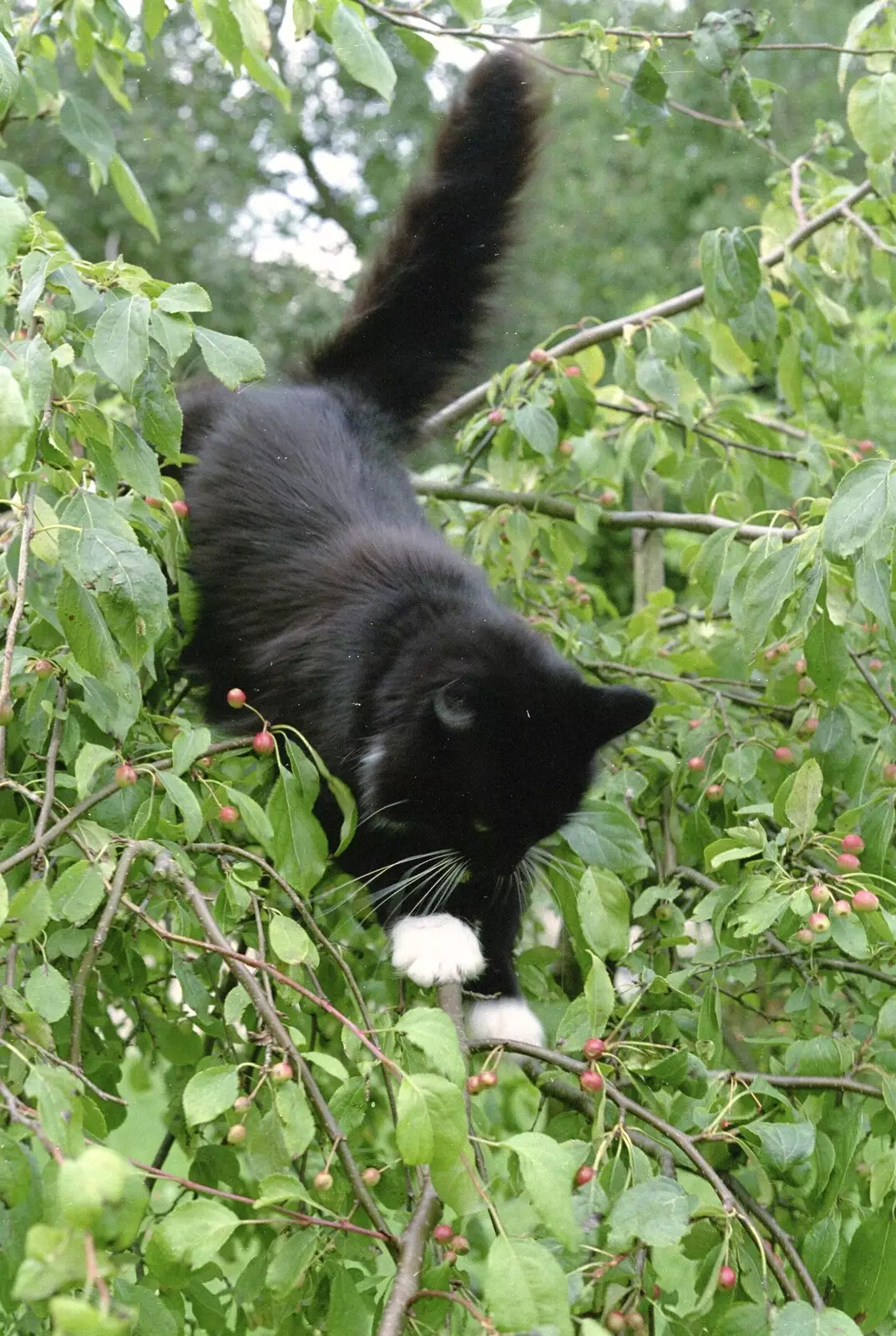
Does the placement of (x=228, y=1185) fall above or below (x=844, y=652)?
below

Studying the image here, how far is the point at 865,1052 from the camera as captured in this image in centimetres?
168

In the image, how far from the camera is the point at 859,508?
1494 millimetres

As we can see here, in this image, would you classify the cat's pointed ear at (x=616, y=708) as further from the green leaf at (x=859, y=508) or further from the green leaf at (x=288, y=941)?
the green leaf at (x=288, y=941)

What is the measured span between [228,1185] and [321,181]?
414 inches

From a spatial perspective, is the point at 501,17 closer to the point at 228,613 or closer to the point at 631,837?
the point at 228,613

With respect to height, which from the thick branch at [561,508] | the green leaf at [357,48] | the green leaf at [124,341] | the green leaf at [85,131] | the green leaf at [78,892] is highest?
the green leaf at [357,48]

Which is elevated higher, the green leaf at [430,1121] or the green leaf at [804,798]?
the green leaf at [430,1121]

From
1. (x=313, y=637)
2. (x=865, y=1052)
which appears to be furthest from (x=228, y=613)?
(x=865, y=1052)

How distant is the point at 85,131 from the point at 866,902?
2.09 meters

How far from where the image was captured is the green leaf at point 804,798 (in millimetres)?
1673

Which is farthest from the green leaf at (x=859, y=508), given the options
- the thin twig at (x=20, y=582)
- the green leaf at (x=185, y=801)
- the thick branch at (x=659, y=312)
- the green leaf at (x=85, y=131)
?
the green leaf at (x=85, y=131)

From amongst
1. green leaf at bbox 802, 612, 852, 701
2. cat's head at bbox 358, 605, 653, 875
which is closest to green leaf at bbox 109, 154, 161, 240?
cat's head at bbox 358, 605, 653, 875

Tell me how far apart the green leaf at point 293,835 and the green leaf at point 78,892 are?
0.28 m

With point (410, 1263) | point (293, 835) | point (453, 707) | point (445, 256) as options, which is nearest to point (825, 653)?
point (453, 707)
